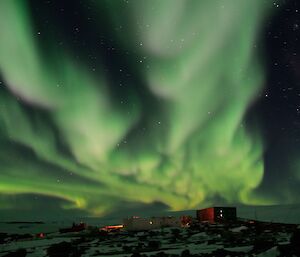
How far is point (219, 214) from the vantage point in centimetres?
8338

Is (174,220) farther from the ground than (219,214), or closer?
closer

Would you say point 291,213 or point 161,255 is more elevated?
point 291,213

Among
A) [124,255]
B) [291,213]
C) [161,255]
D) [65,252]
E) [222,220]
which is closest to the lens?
[161,255]

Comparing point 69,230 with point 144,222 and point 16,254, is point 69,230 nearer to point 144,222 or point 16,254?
point 144,222

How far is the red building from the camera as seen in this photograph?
Answer: 82.8 m

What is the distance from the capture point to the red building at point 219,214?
82.8 m

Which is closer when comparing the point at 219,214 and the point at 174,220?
the point at 174,220

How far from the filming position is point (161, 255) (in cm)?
3334

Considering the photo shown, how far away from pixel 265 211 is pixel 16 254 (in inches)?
3684

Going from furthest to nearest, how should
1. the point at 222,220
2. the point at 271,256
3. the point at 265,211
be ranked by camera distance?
the point at 265,211, the point at 222,220, the point at 271,256

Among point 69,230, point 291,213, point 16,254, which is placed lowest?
point 16,254

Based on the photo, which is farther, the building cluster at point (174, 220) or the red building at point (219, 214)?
the red building at point (219, 214)

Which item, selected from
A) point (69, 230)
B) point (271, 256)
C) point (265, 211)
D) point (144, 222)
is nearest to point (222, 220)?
point (144, 222)

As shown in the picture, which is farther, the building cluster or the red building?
the red building
